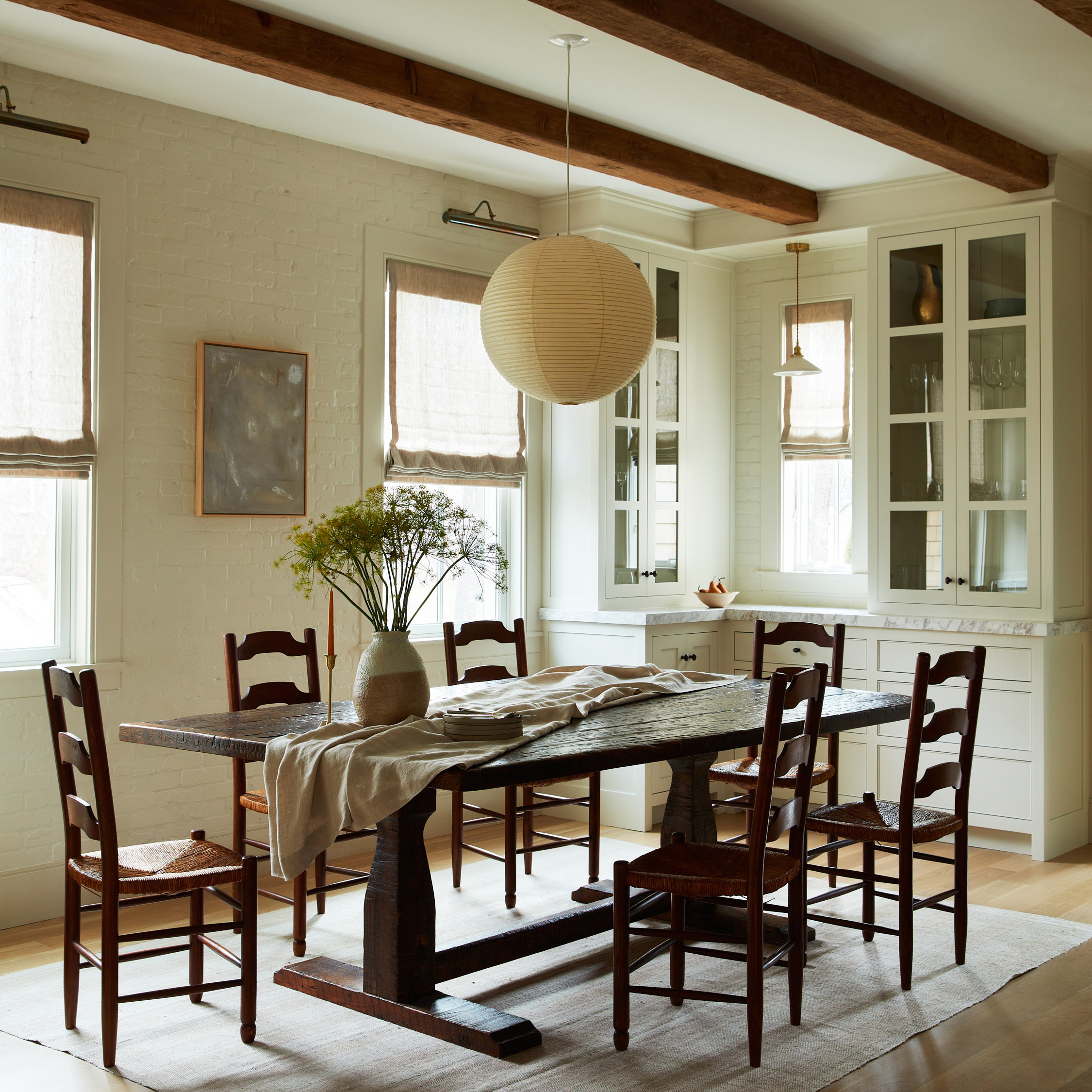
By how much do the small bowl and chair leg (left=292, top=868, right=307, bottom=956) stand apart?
2.91 metres

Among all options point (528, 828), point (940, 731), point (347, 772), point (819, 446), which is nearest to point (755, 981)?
point (940, 731)

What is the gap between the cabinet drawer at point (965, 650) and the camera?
530cm

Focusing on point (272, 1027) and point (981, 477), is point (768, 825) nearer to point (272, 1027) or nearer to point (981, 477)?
point (272, 1027)

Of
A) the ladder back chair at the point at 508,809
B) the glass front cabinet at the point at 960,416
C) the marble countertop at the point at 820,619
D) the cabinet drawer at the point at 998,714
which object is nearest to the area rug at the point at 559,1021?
the ladder back chair at the point at 508,809

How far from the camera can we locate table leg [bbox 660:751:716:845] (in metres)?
4.02

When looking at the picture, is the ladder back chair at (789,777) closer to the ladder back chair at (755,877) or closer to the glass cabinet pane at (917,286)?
the ladder back chair at (755,877)

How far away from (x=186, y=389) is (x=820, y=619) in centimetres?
307

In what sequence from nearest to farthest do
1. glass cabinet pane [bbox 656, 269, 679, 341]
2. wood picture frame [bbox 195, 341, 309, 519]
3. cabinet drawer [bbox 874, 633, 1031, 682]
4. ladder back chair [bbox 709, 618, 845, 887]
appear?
ladder back chair [bbox 709, 618, 845, 887], wood picture frame [bbox 195, 341, 309, 519], cabinet drawer [bbox 874, 633, 1031, 682], glass cabinet pane [bbox 656, 269, 679, 341]

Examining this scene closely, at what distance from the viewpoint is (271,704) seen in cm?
445

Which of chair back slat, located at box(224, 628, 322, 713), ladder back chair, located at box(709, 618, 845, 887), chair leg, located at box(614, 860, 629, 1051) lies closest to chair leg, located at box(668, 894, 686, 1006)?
chair leg, located at box(614, 860, 629, 1051)

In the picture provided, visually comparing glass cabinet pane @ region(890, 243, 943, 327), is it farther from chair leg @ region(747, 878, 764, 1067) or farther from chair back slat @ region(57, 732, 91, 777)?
chair back slat @ region(57, 732, 91, 777)

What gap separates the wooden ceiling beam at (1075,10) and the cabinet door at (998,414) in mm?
2225

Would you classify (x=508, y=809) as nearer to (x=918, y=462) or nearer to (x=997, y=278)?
(x=918, y=462)

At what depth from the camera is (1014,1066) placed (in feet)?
10.2
